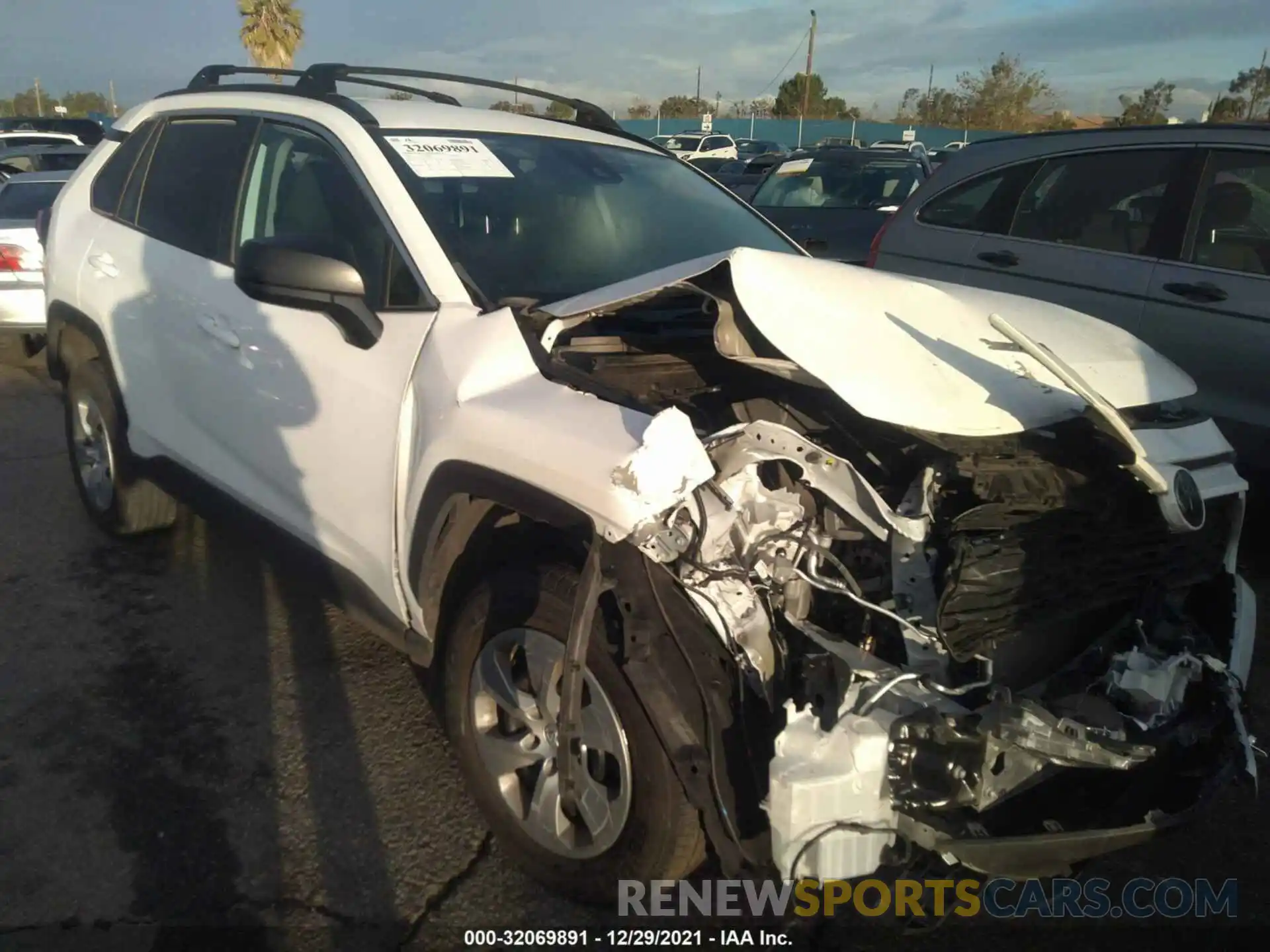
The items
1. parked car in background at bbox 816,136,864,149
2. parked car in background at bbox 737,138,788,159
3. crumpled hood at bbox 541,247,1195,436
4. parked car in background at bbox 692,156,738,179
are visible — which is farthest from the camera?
parked car in background at bbox 737,138,788,159

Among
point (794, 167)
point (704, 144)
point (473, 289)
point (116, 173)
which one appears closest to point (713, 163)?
point (704, 144)

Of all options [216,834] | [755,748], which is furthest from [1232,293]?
[216,834]

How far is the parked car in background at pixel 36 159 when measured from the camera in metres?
12.7

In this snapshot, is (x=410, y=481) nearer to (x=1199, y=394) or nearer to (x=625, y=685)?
(x=625, y=685)

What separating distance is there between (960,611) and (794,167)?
8.99 meters

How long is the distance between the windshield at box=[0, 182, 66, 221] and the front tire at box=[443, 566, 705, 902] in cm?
768

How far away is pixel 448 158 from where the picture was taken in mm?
3260

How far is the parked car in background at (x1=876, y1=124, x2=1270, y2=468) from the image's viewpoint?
4.39 metres

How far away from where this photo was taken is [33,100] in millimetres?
63938

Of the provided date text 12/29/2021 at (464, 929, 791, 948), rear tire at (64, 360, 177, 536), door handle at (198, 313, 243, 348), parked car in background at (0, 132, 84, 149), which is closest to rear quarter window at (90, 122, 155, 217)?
rear tire at (64, 360, 177, 536)

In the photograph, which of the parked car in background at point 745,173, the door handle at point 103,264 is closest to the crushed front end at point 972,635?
the door handle at point 103,264

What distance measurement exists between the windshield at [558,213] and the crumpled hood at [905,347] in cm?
45

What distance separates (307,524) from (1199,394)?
12.1ft

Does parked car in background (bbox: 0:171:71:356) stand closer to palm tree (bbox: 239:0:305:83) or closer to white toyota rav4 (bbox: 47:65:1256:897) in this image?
white toyota rav4 (bbox: 47:65:1256:897)
